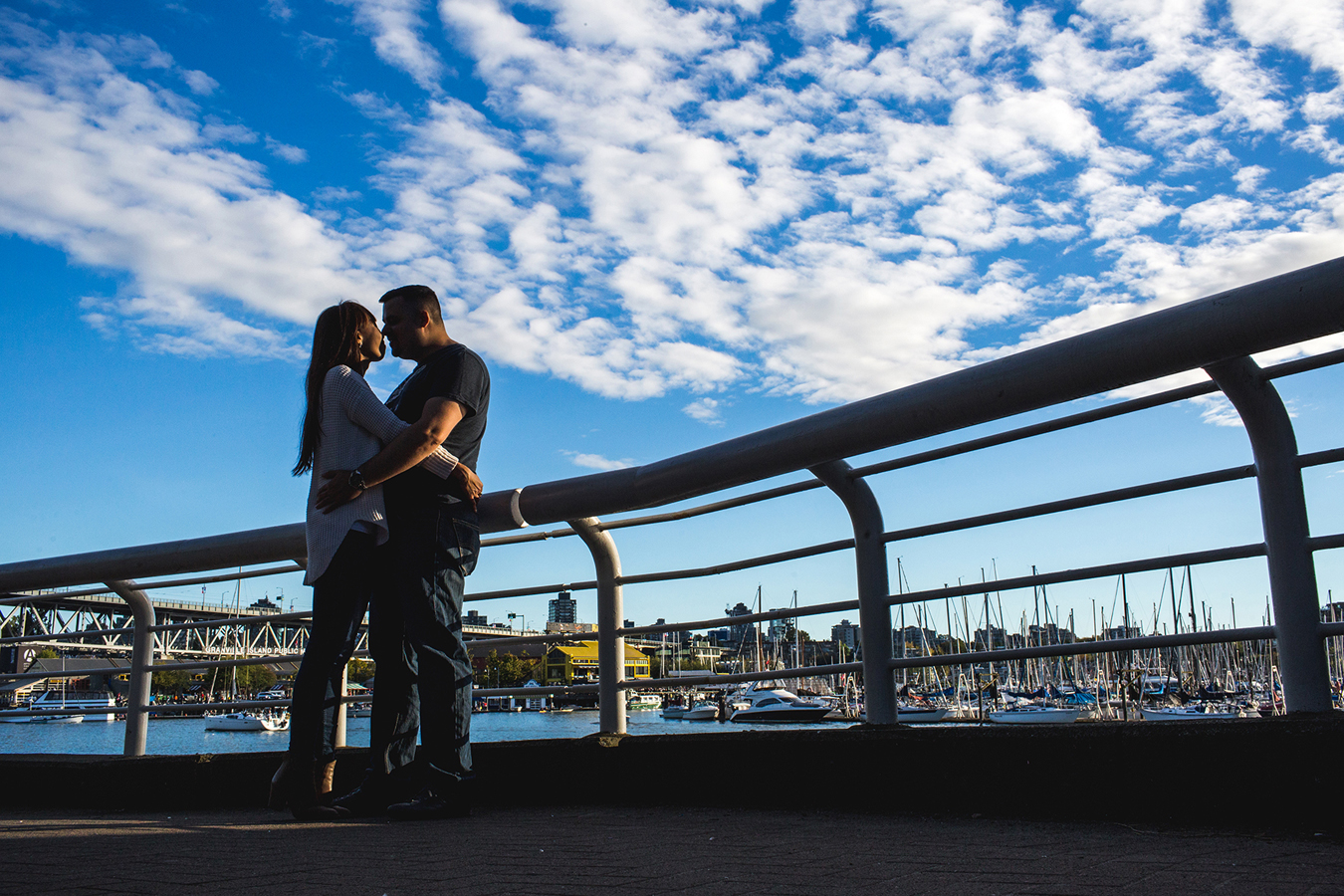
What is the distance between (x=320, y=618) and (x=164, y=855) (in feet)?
2.41

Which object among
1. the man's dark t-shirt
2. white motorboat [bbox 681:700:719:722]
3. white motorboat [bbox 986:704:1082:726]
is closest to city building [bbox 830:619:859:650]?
the man's dark t-shirt

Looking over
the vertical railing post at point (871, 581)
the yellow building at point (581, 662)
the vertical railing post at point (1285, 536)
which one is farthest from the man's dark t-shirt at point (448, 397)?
the vertical railing post at point (1285, 536)

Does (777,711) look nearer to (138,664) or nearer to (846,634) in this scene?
(138,664)

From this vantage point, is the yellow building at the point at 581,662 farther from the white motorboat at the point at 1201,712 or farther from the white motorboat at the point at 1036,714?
the white motorboat at the point at 1036,714

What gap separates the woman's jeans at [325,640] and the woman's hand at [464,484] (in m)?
0.28

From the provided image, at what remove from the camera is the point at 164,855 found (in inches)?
85.0

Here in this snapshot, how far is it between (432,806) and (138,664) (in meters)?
2.09

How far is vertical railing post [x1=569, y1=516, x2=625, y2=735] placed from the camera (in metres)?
3.31

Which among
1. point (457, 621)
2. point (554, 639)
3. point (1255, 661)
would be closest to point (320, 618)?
point (457, 621)

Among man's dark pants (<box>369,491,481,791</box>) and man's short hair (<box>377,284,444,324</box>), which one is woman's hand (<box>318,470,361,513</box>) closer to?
man's dark pants (<box>369,491,481,791</box>)

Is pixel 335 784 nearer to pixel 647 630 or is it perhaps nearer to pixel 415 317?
pixel 647 630

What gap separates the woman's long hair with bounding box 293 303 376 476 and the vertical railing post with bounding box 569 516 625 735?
0.89 metres

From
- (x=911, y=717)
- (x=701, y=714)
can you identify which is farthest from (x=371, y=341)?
(x=701, y=714)

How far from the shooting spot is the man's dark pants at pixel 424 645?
268 cm
